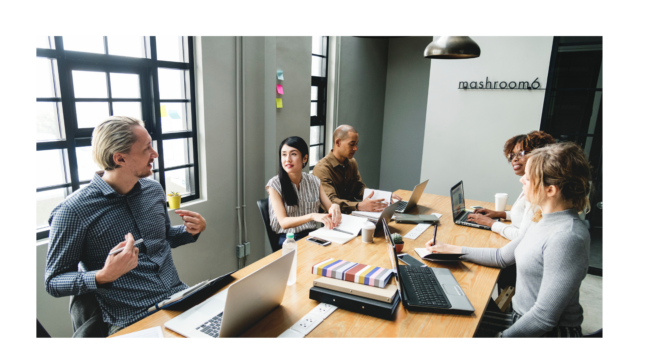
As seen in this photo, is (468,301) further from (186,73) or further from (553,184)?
(186,73)

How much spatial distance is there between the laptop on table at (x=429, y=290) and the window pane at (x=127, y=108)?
207 centimetres

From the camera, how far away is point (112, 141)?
61.8 inches

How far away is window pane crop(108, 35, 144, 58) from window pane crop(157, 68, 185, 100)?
0.20 meters

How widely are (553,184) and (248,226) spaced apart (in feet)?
9.02

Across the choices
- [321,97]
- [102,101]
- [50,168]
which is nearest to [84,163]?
[50,168]

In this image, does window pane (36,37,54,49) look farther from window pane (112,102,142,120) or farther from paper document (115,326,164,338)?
paper document (115,326,164,338)

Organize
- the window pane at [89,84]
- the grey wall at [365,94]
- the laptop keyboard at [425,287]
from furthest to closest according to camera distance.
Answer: the grey wall at [365,94] < the window pane at [89,84] < the laptop keyboard at [425,287]

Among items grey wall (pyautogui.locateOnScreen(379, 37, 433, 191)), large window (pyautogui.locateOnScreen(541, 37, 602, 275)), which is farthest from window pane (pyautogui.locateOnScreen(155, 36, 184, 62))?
grey wall (pyautogui.locateOnScreen(379, 37, 433, 191))

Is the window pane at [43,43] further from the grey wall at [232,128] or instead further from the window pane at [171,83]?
the grey wall at [232,128]

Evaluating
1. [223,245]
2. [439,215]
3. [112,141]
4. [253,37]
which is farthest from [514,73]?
[112,141]

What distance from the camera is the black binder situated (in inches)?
54.7

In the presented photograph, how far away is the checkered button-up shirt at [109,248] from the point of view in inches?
56.9

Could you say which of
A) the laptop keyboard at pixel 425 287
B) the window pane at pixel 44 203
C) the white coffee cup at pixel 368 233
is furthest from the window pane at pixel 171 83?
the laptop keyboard at pixel 425 287

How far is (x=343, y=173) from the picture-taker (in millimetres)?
3338
